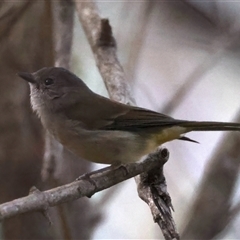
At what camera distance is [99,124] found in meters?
2.79

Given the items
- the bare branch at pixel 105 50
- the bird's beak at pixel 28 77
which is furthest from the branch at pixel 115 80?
the bird's beak at pixel 28 77

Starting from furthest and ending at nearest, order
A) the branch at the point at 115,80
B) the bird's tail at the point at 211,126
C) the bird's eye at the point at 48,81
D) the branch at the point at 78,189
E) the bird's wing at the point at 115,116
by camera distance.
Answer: the bird's eye at the point at 48,81, the bird's wing at the point at 115,116, the bird's tail at the point at 211,126, the branch at the point at 115,80, the branch at the point at 78,189

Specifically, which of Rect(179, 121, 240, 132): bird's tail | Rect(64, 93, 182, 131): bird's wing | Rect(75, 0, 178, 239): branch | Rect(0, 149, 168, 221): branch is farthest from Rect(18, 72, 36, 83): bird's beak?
Rect(179, 121, 240, 132): bird's tail

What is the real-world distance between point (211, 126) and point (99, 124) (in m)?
0.62

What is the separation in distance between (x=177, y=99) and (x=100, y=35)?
30.5 inches

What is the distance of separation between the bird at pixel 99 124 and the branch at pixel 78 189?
0.12m

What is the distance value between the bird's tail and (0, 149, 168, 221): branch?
269 millimetres

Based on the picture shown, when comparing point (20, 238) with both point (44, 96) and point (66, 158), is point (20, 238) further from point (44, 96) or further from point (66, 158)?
point (44, 96)

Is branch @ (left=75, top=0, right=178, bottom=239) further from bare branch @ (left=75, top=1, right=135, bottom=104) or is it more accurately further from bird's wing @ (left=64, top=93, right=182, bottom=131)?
bird's wing @ (left=64, top=93, right=182, bottom=131)

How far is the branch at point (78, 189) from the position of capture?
5.92 ft

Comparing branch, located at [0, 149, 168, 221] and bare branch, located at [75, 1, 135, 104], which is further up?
bare branch, located at [75, 1, 135, 104]

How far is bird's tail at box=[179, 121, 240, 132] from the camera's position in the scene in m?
2.54

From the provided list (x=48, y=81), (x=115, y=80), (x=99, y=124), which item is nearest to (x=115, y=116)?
(x=99, y=124)

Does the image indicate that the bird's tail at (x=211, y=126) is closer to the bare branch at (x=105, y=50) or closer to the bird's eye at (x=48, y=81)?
the bare branch at (x=105, y=50)
